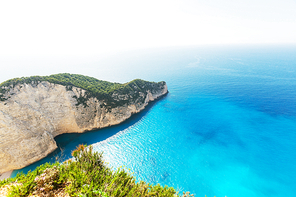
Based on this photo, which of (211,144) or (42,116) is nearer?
(211,144)

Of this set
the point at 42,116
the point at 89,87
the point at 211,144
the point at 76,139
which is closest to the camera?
the point at 211,144

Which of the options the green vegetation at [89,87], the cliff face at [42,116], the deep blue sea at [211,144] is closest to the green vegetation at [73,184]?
the deep blue sea at [211,144]

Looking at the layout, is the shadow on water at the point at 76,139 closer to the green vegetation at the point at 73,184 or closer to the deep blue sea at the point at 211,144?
the deep blue sea at the point at 211,144

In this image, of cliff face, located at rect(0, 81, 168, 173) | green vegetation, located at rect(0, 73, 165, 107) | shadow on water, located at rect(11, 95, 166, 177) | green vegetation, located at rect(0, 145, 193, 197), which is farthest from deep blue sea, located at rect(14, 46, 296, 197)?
green vegetation, located at rect(0, 145, 193, 197)

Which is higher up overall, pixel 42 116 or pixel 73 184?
pixel 73 184

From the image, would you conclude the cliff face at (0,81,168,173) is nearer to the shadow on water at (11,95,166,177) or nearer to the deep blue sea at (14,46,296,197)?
the shadow on water at (11,95,166,177)

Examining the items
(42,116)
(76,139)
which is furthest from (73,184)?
(42,116)

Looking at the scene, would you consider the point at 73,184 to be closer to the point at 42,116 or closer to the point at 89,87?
the point at 42,116

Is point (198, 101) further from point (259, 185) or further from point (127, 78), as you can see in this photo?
point (127, 78)

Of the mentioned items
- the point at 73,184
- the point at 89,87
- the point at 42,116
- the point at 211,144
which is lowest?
the point at 211,144
